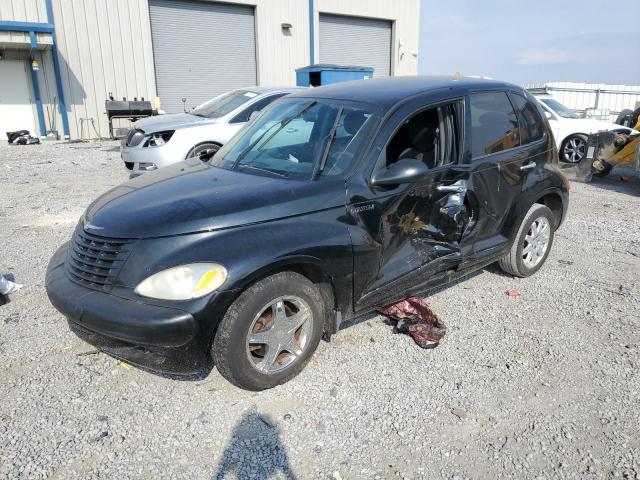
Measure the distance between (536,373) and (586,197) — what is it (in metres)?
6.67

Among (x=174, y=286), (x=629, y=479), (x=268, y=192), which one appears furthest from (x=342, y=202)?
(x=629, y=479)

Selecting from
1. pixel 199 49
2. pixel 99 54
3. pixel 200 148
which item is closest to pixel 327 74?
pixel 199 49

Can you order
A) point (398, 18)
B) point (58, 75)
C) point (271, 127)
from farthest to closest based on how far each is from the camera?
point (398, 18)
point (58, 75)
point (271, 127)

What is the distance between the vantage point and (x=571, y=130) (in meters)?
11.5

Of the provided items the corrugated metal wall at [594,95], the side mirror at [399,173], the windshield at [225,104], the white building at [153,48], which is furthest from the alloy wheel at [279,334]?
the corrugated metal wall at [594,95]

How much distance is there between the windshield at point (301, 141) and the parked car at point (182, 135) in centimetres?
413

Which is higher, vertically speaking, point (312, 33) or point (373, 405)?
point (312, 33)

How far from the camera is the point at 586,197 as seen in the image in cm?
894

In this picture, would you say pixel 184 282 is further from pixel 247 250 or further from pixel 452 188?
pixel 452 188

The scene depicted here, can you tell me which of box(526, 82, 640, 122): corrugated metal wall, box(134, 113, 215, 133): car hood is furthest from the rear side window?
box(526, 82, 640, 122): corrugated metal wall

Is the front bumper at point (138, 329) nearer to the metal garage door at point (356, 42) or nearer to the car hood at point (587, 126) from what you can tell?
the car hood at point (587, 126)

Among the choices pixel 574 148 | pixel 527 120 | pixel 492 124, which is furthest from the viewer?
pixel 574 148

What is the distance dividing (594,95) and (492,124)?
24384mm

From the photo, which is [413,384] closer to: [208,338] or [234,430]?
[234,430]
